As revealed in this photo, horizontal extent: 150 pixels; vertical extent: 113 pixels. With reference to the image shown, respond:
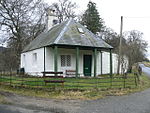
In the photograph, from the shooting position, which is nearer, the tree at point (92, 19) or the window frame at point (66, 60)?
the window frame at point (66, 60)

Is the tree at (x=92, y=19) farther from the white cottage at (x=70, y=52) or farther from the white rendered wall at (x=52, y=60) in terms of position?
the white cottage at (x=70, y=52)

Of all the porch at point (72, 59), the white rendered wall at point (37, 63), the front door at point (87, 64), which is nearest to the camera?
the porch at point (72, 59)

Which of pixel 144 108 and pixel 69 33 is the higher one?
pixel 69 33

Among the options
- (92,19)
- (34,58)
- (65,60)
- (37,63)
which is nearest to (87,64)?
(65,60)

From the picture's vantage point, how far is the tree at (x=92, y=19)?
40656 millimetres

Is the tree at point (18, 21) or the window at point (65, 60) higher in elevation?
the tree at point (18, 21)

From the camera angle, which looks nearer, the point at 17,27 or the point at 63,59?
the point at 63,59

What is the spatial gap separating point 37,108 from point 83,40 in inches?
403

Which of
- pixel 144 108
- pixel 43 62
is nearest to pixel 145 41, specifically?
pixel 43 62

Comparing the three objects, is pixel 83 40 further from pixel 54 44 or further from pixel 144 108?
pixel 144 108

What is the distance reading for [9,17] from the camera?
27.1 meters

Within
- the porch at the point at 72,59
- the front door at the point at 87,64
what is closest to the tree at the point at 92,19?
the porch at the point at 72,59

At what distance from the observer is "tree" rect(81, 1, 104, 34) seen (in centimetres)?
4066

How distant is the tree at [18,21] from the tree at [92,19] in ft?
41.0
